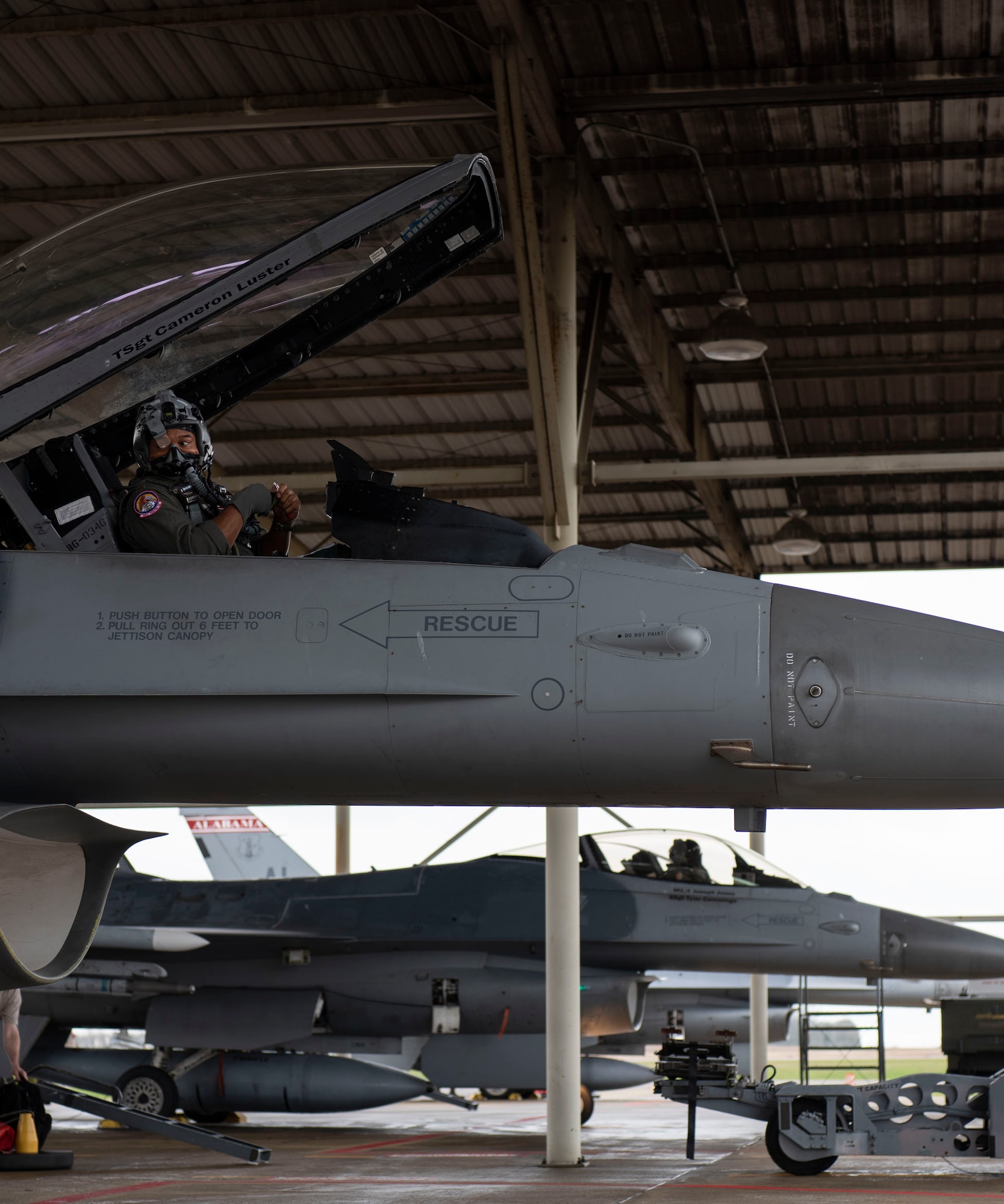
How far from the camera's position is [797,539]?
18.1 meters

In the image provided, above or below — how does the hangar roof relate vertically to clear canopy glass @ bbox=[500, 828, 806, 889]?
above

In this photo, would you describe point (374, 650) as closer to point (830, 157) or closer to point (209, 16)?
point (209, 16)

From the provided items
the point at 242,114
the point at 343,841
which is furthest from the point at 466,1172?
the point at 343,841

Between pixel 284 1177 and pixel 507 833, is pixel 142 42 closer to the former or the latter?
pixel 284 1177

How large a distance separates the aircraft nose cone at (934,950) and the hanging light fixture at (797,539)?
5.44 m

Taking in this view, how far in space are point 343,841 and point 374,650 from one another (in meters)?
18.4

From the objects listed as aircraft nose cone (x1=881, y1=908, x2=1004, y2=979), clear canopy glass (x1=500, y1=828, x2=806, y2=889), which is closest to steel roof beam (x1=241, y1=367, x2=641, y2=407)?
clear canopy glass (x1=500, y1=828, x2=806, y2=889)

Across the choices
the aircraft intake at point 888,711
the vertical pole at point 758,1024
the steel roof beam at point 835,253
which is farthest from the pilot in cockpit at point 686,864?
the aircraft intake at point 888,711

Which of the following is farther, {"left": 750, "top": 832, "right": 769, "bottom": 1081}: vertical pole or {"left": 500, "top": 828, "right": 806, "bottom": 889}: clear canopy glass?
{"left": 750, "top": 832, "right": 769, "bottom": 1081}: vertical pole

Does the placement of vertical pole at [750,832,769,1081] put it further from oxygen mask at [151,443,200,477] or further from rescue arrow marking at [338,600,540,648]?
rescue arrow marking at [338,600,540,648]

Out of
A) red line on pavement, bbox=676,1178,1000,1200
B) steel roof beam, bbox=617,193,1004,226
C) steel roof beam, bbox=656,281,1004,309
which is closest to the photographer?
red line on pavement, bbox=676,1178,1000,1200

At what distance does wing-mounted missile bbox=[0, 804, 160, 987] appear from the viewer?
4.96 meters

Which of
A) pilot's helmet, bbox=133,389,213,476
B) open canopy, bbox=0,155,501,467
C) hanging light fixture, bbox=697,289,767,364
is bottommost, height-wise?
pilot's helmet, bbox=133,389,213,476

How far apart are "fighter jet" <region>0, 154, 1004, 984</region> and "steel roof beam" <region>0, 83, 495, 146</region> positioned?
5.92 m
